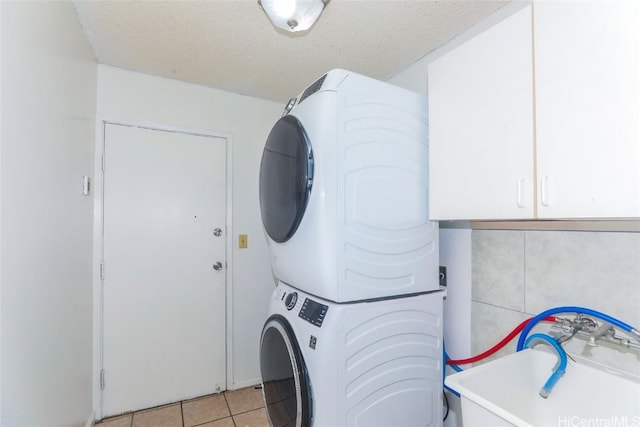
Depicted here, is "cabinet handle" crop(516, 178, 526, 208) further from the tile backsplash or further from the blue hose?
the blue hose

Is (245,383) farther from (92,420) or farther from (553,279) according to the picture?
(553,279)

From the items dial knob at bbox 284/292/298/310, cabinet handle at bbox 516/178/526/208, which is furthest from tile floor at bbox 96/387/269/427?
cabinet handle at bbox 516/178/526/208

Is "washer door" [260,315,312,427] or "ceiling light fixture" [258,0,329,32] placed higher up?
"ceiling light fixture" [258,0,329,32]

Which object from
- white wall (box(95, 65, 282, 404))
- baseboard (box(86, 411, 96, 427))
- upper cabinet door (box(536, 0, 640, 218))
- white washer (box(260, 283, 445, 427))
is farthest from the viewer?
white wall (box(95, 65, 282, 404))

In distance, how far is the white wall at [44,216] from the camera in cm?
96

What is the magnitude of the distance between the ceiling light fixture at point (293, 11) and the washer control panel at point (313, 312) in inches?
53.4

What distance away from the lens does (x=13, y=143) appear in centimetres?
98

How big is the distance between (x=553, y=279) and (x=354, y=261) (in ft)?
2.83

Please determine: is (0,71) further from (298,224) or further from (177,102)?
(177,102)

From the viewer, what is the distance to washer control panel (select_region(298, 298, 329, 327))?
4.05 feet

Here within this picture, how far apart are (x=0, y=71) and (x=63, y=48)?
71 centimetres

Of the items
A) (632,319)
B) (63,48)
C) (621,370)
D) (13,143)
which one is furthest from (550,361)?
(63,48)

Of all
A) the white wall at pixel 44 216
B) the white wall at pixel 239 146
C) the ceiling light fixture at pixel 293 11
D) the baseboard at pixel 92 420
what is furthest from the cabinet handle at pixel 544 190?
the baseboard at pixel 92 420

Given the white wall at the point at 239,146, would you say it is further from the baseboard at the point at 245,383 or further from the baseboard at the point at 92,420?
the baseboard at the point at 92,420
